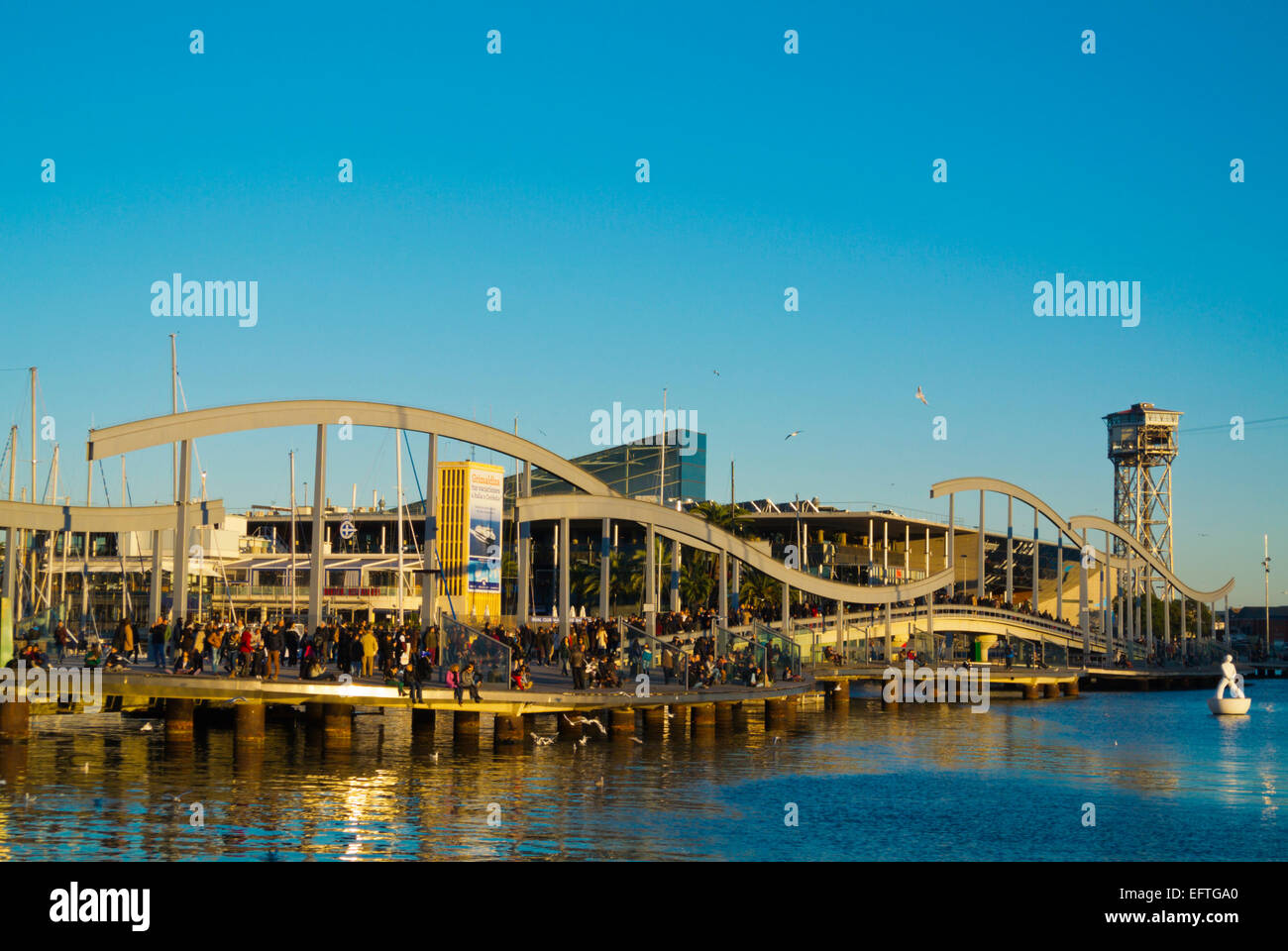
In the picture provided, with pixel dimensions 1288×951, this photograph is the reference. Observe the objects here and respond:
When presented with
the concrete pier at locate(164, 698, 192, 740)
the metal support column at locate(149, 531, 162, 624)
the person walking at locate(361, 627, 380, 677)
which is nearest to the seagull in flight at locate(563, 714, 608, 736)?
the person walking at locate(361, 627, 380, 677)

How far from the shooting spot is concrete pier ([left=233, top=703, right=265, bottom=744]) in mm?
33594

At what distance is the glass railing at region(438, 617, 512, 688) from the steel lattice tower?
12877 cm

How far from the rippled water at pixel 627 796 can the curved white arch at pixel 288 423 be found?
7.94m

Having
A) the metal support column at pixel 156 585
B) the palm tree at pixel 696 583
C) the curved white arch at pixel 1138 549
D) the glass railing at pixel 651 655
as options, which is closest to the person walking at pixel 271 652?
the metal support column at pixel 156 585

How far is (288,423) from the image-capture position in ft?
127

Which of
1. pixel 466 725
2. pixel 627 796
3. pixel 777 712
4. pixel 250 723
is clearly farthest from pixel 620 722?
pixel 250 723

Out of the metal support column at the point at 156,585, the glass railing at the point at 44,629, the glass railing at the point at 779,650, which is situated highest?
Result: the metal support column at the point at 156,585

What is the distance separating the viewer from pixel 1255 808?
31.8 meters

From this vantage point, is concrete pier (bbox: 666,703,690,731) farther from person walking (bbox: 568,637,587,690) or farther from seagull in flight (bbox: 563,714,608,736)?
person walking (bbox: 568,637,587,690)

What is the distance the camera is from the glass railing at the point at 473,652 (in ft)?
112

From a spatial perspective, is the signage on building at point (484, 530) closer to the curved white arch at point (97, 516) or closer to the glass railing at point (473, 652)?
the curved white arch at point (97, 516)
